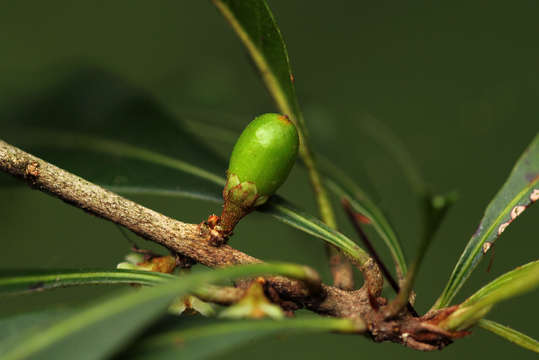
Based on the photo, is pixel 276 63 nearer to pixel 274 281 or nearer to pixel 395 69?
pixel 274 281

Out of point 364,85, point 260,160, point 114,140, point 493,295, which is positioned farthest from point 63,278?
point 364,85

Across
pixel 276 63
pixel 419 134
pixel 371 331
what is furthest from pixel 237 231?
pixel 371 331

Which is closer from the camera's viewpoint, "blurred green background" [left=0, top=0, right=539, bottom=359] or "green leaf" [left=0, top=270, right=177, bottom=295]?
"green leaf" [left=0, top=270, right=177, bottom=295]

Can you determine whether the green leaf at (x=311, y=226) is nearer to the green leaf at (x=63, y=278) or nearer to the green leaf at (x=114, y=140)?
the green leaf at (x=114, y=140)

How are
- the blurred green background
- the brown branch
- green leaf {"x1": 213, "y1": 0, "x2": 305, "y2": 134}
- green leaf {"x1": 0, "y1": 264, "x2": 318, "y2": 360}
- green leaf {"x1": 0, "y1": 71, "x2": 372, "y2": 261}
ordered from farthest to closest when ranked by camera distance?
1. the blurred green background
2. green leaf {"x1": 0, "y1": 71, "x2": 372, "y2": 261}
3. green leaf {"x1": 213, "y1": 0, "x2": 305, "y2": 134}
4. the brown branch
5. green leaf {"x1": 0, "y1": 264, "x2": 318, "y2": 360}

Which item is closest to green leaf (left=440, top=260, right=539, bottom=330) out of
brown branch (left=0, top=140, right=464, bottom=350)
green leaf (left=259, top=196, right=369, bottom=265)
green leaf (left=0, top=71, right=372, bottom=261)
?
brown branch (left=0, top=140, right=464, bottom=350)

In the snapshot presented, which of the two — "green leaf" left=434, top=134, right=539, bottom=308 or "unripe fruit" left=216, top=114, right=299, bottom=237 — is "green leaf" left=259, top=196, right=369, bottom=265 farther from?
"green leaf" left=434, top=134, right=539, bottom=308

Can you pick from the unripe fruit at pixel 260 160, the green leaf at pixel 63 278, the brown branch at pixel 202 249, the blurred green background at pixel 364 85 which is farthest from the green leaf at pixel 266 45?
the blurred green background at pixel 364 85
